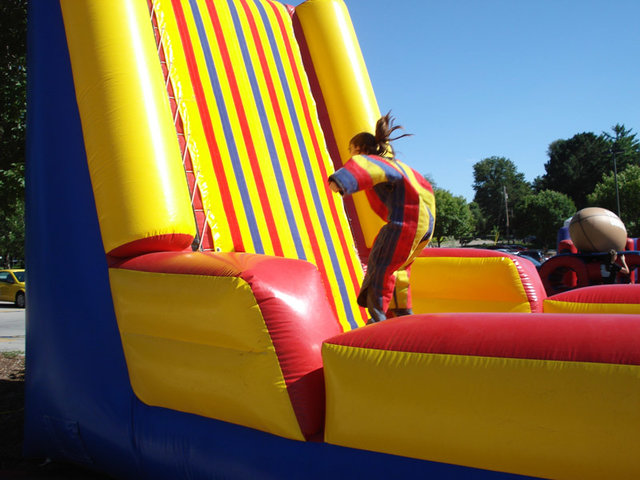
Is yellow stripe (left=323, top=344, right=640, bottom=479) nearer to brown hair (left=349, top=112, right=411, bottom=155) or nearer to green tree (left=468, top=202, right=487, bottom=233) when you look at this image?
brown hair (left=349, top=112, right=411, bottom=155)

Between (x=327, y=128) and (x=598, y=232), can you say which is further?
(x=598, y=232)

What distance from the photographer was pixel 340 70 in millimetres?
3496

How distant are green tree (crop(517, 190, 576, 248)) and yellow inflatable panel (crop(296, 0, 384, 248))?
41.6 m

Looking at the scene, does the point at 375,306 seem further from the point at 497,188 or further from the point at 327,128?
the point at 497,188

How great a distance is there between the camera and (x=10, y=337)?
7328mm

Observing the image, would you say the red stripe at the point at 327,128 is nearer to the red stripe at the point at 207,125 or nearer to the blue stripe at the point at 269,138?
the blue stripe at the point at 269,138

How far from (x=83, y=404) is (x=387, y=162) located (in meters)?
1.51

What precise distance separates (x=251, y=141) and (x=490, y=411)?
212 cm

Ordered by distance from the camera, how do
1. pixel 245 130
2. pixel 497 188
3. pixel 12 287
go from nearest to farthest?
pixel 245 130, pixel 12 287, pixel 497 188

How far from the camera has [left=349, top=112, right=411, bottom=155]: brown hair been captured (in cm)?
233

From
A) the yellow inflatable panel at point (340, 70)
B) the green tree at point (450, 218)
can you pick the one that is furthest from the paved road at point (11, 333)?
the green tree at point (450, 218)

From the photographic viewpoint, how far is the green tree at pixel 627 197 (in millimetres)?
33694

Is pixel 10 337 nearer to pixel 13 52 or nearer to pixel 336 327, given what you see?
pixel 13 52

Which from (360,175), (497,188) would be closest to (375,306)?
(360,175)
